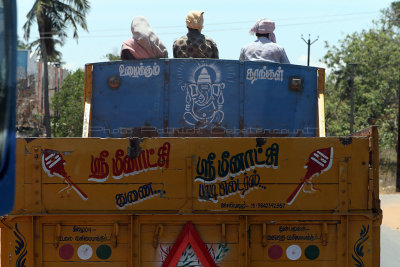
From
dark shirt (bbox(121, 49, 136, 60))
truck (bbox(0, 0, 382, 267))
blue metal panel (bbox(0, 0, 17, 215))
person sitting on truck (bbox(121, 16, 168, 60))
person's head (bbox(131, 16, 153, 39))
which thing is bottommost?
truck (bbox(0, 0, 382, 267))

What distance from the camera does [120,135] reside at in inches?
291

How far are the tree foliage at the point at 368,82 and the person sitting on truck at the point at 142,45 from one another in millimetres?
39063

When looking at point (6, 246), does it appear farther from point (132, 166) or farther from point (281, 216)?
point (281, 216)

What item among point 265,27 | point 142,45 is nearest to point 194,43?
point 142,45

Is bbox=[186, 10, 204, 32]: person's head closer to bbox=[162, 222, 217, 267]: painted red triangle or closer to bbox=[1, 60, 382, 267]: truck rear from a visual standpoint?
bbox=[1, 60, 382, 267]: truck rear

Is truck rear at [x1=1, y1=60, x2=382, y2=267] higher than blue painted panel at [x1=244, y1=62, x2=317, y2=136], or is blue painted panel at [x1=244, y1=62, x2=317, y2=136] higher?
blue painted panel at [x1=244, y1=62, x2=317, y2=136]

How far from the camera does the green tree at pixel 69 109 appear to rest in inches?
1633

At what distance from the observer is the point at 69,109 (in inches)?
1646

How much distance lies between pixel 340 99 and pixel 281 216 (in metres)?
48.1

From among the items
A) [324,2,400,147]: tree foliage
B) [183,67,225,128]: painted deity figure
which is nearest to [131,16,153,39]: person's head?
[183,67,225,128]: painted deity figure

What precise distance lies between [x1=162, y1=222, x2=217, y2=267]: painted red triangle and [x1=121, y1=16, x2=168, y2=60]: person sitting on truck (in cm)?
308

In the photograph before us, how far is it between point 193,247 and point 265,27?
387 cm

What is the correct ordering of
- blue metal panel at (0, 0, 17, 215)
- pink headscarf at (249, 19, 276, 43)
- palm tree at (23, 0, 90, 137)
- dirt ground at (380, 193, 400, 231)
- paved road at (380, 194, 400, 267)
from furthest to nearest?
1. palm tree at (23, 0, 90, 137)
2. dirt ground at (380, 193, 400, 231)
3. paved road at (380, 194, 400, 267)
4. pink headscarf at (249, 19, 276, 43)
5. blue metal panel at (0, 0, 17, 215)

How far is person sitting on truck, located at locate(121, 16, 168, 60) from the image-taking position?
7828mm
